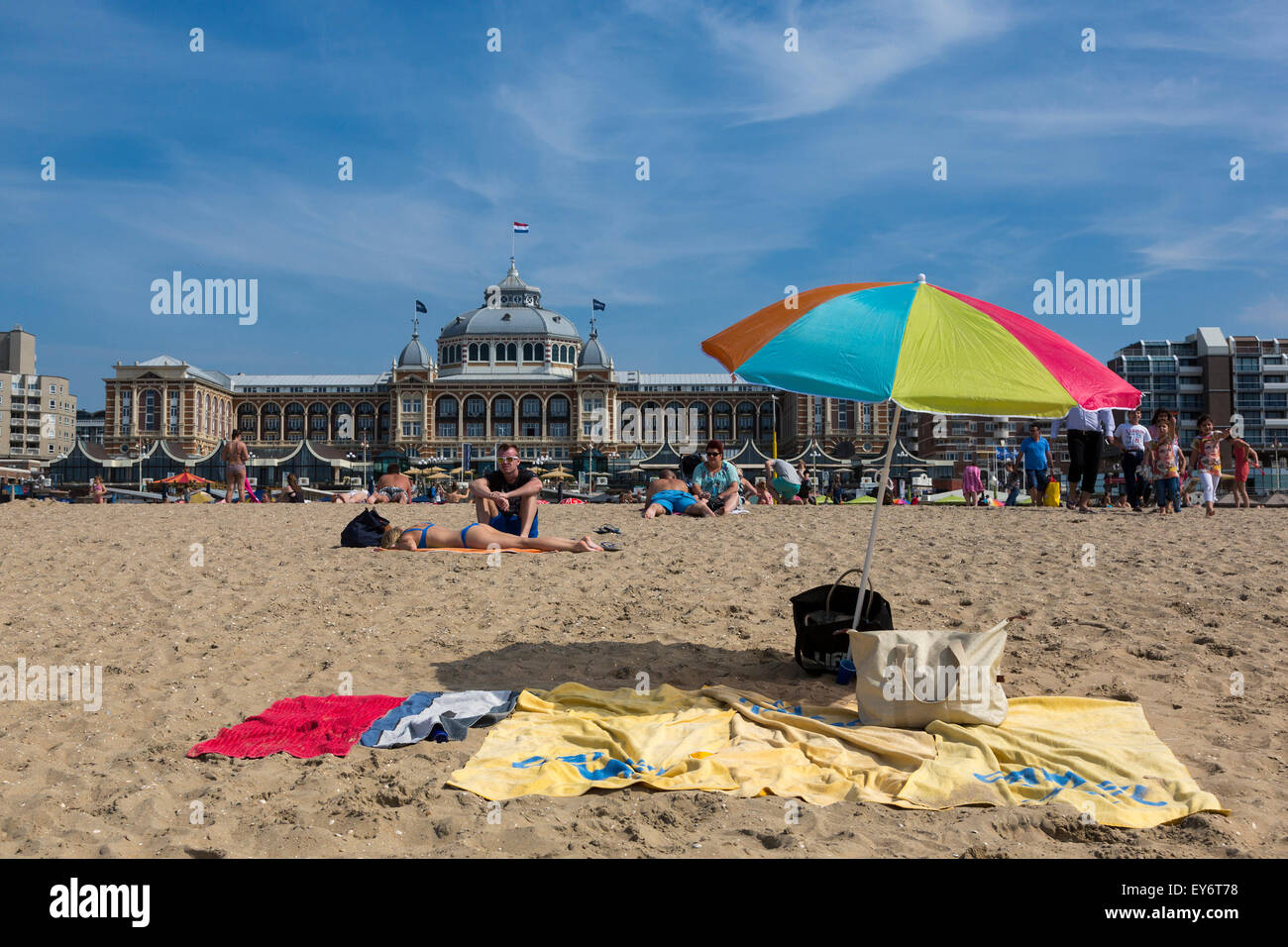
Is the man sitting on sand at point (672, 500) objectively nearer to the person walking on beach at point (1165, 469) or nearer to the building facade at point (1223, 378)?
the person walking on beach at point (1165, 469)

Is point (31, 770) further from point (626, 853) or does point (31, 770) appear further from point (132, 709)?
point (626, 853)

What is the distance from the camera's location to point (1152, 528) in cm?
1032

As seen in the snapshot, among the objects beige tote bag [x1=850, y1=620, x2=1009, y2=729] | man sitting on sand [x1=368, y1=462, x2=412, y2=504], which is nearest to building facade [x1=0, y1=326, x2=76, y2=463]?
man sitting on sand [x1=368, y1=462, x2=412, y2=504]

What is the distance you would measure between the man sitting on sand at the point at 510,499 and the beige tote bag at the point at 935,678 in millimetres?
4914

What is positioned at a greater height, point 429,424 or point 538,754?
point 429,424

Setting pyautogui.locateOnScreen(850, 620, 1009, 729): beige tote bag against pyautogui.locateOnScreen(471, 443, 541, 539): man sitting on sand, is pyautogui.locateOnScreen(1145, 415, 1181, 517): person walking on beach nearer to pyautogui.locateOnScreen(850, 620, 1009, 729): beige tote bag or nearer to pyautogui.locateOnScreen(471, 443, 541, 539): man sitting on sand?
pyautogui.locateOnScreen(471, 443, 541, 539): man sitting on sand

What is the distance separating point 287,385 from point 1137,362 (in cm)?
8554

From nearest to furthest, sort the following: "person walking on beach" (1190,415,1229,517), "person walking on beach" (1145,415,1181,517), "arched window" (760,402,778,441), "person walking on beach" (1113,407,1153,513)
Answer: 1. "person walking on beach" (1145,415,1181,517)
2. "person walking on beach" (1190,415,1229,517)
3. "person walking on beach" (1113,407,1153,513)
4. "arched window" (760,402,778,441)

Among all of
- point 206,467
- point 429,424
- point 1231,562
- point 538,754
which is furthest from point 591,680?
point 429,424

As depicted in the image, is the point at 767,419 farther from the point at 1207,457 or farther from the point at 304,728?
the point at 304,728

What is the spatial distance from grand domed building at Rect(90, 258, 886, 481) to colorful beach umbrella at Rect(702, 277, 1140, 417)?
265 feet

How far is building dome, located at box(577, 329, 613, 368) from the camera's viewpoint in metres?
91.5

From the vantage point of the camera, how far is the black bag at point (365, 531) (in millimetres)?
9281
